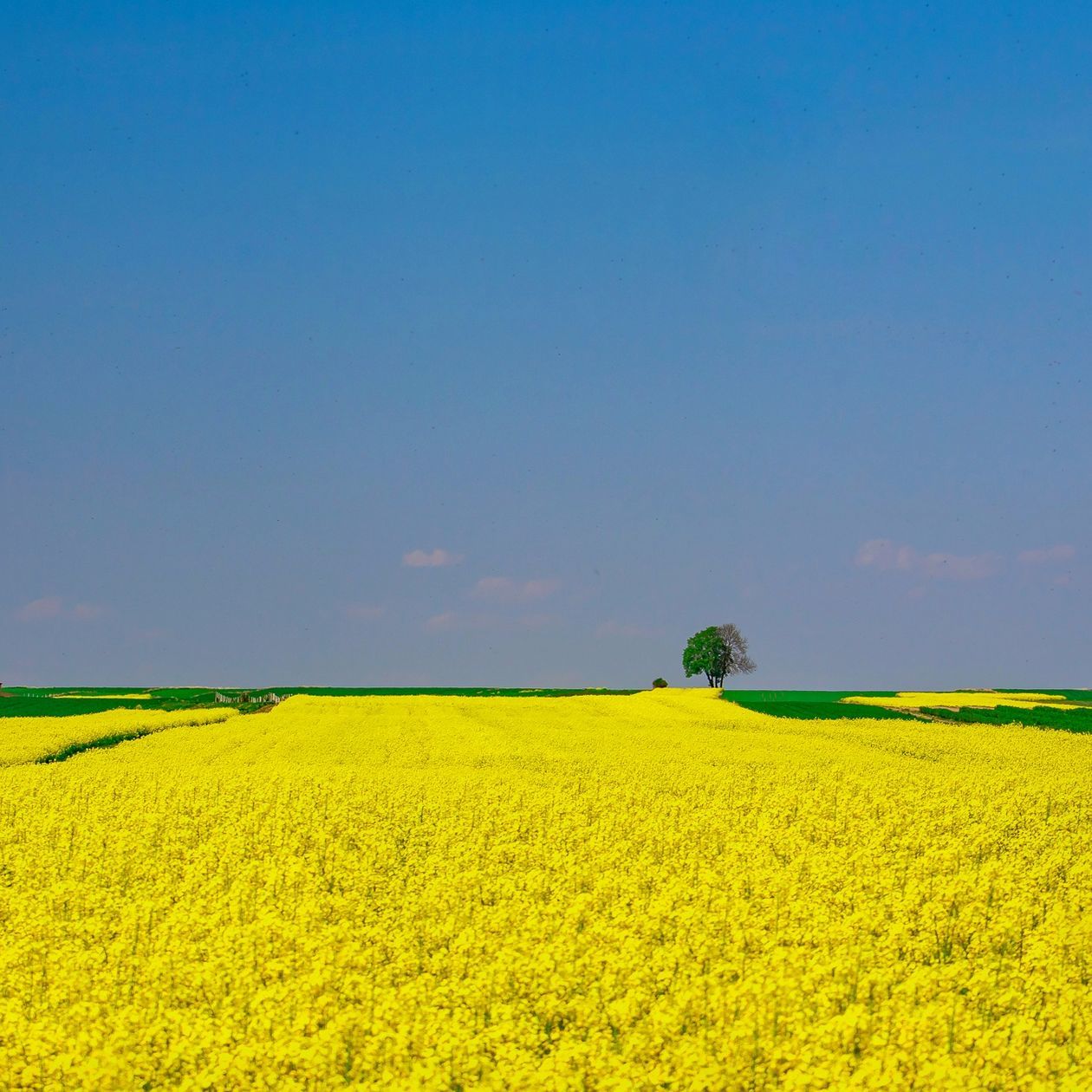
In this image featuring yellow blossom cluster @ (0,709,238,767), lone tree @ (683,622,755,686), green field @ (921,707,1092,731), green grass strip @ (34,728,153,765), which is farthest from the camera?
lone tree @ (683,622,755,686)

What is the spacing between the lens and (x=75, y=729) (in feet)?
137

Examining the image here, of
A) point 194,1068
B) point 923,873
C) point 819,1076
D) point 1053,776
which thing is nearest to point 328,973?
point 194,1068

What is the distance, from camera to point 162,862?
47.1 feet

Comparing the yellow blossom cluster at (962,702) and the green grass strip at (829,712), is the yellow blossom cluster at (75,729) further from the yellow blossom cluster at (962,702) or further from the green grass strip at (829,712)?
the yellow blossom cluster at (962,702)

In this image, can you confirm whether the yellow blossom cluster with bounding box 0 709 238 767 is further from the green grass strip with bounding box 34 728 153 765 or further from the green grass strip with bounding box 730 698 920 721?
the green grass strip with bounding box 730 698 920 721

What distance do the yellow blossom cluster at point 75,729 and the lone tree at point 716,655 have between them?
71994 millimetres

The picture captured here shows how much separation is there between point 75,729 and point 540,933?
37700 mm

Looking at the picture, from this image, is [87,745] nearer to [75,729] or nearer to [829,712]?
[75,729]

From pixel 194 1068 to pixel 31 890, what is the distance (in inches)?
267

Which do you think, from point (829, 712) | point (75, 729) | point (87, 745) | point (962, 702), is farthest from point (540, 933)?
point (962, 702)

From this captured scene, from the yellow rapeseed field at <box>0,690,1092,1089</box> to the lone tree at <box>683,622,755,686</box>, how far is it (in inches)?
3793

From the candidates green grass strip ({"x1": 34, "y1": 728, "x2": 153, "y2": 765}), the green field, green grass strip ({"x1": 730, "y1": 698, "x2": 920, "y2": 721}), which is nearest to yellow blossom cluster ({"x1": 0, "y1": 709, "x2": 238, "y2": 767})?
green grass strip ({"x1": 34, "y1": 728, "x2": 153, "y2": 765})

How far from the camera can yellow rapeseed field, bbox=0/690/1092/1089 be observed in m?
7.71

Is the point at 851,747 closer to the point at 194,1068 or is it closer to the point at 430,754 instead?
the point at 430,754
